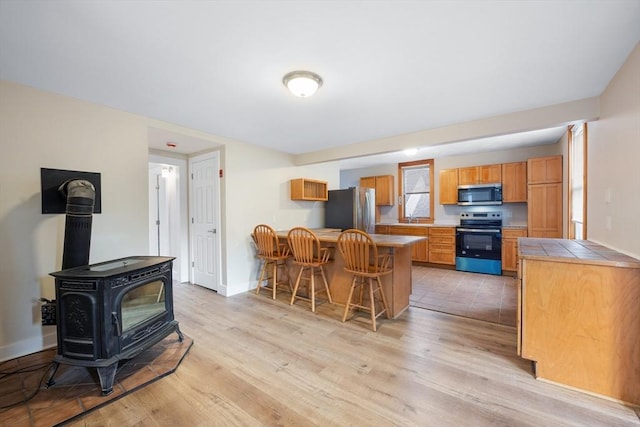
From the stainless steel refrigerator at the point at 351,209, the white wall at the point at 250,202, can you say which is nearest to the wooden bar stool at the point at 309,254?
the white wall at the point at 250,202

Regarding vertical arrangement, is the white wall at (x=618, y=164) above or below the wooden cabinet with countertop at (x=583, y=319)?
above

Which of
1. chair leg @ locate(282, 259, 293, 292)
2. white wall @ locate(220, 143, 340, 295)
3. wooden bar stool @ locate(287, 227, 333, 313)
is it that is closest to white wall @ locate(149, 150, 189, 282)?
white wall @ locate(220, 143, 340, 295)

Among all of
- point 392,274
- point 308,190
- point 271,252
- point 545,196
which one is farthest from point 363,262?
point 545,196

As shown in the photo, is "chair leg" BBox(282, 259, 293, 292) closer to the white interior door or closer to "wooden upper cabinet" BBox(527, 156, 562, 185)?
the white interior door

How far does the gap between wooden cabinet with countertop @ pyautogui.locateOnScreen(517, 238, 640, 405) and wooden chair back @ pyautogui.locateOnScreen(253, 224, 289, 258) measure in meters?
2.79

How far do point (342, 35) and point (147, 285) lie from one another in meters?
2.46

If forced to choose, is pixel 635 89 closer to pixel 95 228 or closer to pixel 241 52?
pixel 241 52

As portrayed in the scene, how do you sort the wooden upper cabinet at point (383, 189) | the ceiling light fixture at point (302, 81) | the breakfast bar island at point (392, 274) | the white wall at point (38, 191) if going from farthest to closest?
1. the wooden upper cabinet at point (383, 189)
2. the breakfast bar island at point (392, 274)
3. the white wall at point (38, 191)
4. the ceiling light fixture at point (302, 81)

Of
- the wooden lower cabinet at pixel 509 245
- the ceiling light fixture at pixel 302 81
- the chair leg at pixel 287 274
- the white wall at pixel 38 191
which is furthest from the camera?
the wooden lower cabinet at pixel 509 245

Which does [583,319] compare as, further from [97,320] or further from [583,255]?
[97,320]

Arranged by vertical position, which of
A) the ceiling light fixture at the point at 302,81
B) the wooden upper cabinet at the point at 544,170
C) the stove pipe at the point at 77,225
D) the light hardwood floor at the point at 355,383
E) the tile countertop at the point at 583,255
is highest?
the ceiling light fixture at the point at 302,81

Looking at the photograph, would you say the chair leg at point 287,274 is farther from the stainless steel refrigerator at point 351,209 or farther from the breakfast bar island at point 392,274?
the stainless steel refrigerator at point 351,209

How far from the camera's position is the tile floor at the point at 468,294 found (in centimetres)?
312

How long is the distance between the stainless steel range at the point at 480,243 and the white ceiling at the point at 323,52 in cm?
283
